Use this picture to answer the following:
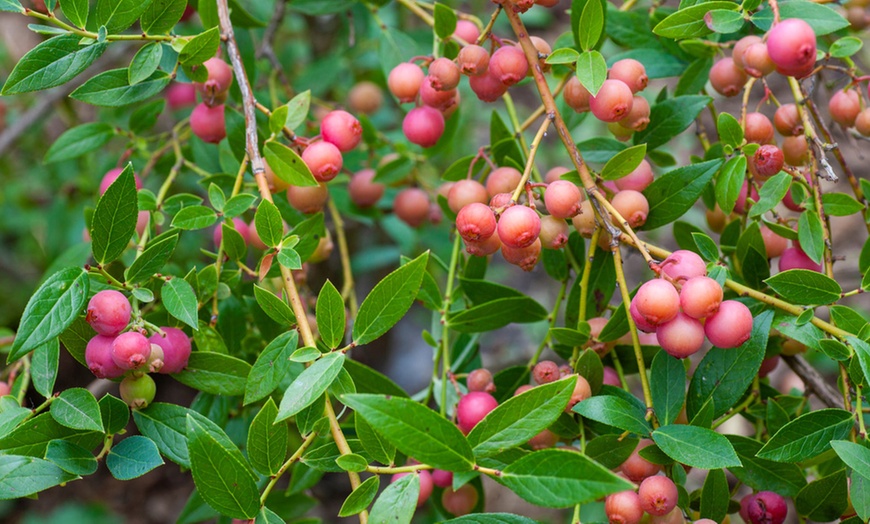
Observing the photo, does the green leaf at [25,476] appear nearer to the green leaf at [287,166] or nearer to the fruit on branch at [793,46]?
the green leaf at [287,166]

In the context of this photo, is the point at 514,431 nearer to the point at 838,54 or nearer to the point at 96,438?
the point at 96,438

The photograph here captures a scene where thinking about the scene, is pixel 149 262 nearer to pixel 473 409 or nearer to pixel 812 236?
pixel 473 409

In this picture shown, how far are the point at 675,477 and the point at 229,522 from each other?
704 millimetres

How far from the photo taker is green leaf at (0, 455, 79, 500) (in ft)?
2.71

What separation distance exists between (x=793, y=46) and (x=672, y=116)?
0.28m

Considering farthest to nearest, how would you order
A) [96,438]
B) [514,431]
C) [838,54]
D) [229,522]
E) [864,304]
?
1. [864,304]
2. [229,522]
3. [838,54]
4. [96,438]
5. [514,431]

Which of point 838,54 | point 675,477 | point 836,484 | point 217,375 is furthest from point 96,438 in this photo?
point 838,54

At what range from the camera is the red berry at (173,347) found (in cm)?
94

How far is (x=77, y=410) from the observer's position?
88 centimetres

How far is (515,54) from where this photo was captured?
1021 millimetres

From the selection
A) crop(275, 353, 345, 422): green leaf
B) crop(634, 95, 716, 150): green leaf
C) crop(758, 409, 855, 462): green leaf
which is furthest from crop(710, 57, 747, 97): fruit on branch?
crop(275, 353, 345, 422): green leaf

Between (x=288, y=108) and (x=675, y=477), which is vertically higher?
(x=288, y=108)

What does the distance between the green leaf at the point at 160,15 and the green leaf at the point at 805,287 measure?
84 centimetres

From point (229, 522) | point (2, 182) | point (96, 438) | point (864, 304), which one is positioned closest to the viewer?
point (96, 438)
